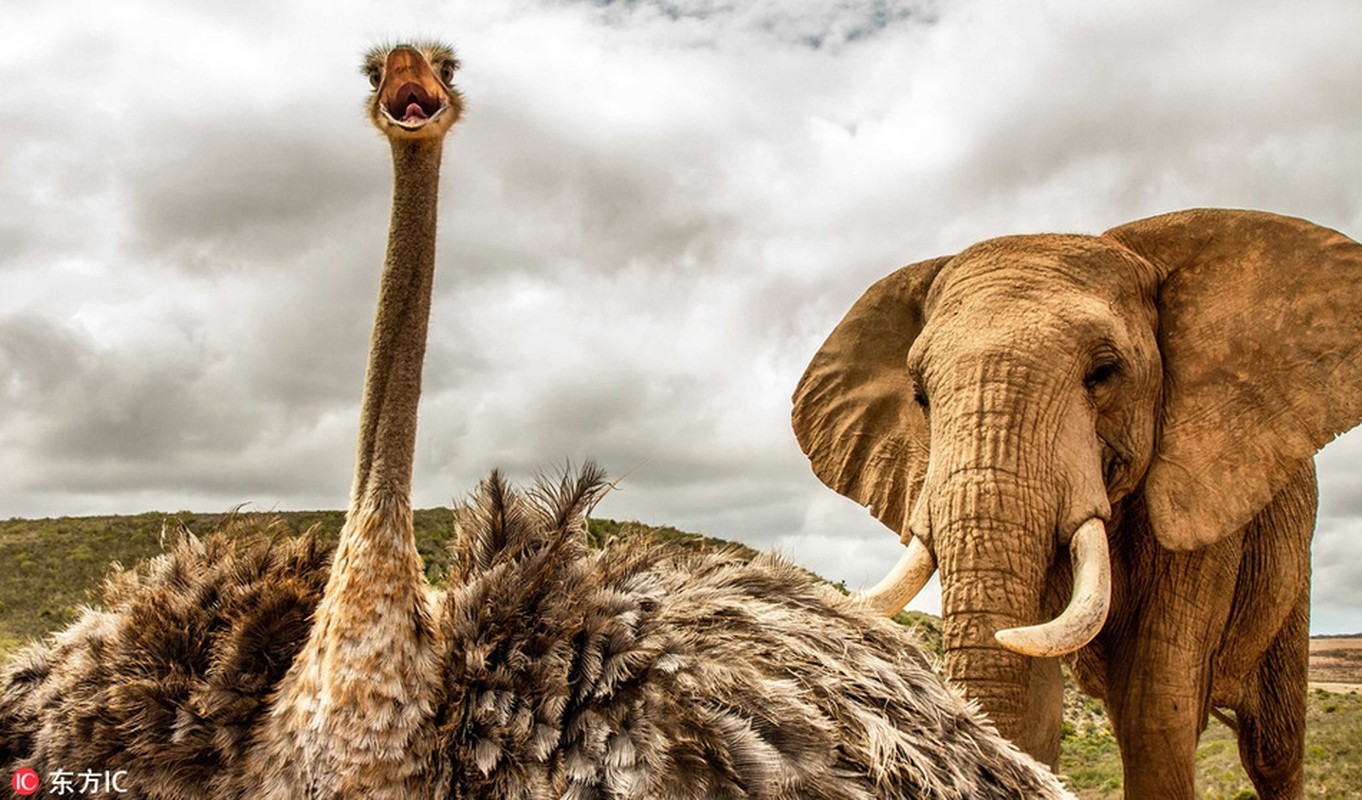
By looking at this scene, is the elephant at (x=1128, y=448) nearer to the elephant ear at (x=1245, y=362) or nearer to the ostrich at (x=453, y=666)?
the elephant ear at (x=1245, y=362)

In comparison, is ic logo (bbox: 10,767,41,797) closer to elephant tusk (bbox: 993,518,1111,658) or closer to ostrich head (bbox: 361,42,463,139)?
ostrich head (bbox: 361,42,463,139)

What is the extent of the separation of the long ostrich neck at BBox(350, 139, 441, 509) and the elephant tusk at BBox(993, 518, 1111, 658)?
3.74 m

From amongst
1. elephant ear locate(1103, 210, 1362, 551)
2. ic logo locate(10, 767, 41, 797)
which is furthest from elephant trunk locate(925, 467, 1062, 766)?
ic logo locate(10, 767, 41, 797)

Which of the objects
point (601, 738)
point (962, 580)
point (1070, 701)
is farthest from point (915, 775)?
point (1070, 701)

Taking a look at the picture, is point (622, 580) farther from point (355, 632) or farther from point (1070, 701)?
point (1070, 701)

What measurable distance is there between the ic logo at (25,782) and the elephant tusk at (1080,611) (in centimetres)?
465

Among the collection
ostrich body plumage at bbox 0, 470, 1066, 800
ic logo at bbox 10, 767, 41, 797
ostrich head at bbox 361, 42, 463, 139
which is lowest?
ic logo at bbox 10, 767, 41, 797

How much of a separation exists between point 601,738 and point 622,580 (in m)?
0.74

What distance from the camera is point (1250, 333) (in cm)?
905

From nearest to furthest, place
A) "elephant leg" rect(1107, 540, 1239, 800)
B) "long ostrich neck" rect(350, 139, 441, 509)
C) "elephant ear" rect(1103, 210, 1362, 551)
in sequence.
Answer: "long ostrich neck" rect(350, 139, 441, 509), "elephant ear" rect(1103, 210, 1362, 551), "elephant leg" rect(1107, 540, 1239, 800)

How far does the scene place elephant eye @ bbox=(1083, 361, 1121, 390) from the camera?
8539 mm

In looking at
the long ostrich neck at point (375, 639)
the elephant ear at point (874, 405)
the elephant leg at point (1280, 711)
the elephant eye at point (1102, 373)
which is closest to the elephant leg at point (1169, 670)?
the elephant eye at point (1102, 373)

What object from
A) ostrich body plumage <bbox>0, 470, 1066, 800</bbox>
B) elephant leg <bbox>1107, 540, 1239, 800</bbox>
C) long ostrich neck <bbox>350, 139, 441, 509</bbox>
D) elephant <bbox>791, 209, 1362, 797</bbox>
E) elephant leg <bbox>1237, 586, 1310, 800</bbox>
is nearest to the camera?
ostrich body plumage <bbox>0, 470, 1066, 800</bbox>

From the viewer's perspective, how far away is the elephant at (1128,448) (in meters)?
7.89
